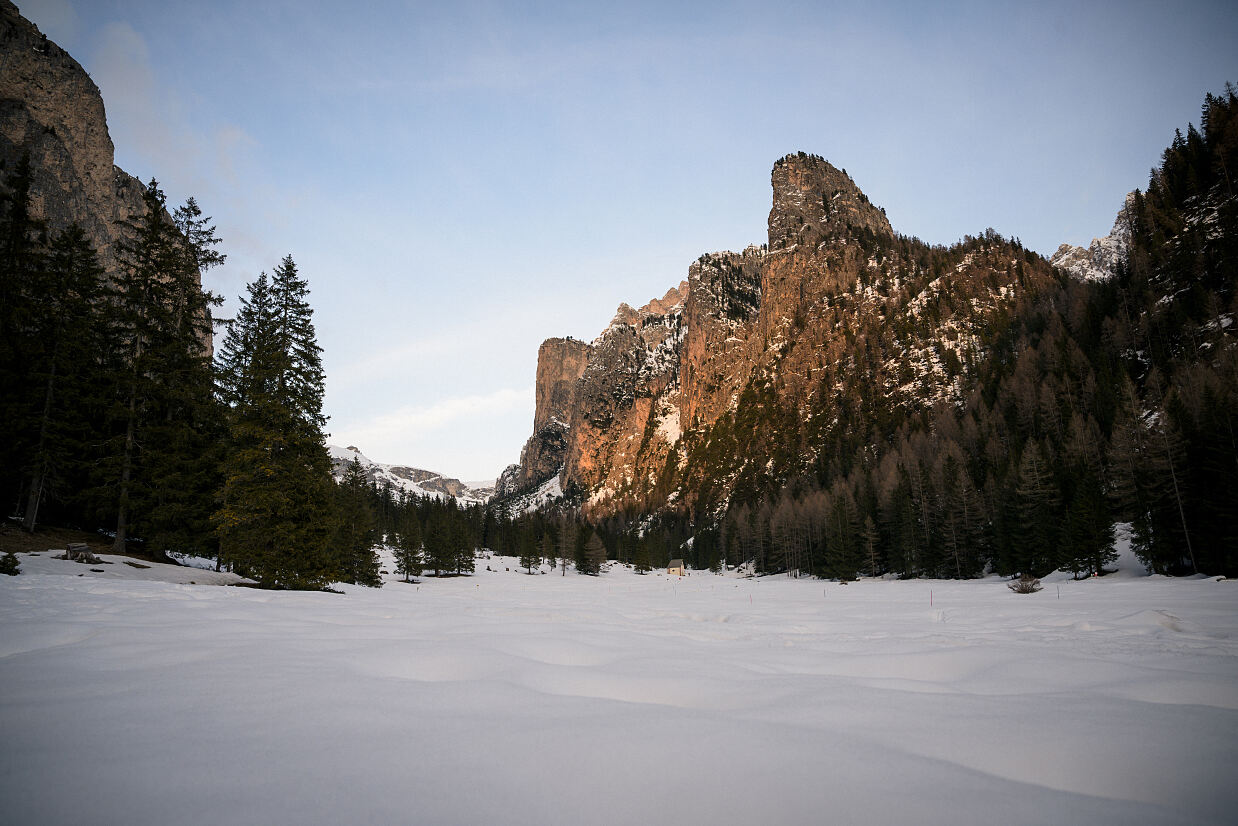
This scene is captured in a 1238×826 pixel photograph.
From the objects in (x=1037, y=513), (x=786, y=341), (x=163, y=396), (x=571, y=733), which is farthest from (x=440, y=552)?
(x=786, y=341)

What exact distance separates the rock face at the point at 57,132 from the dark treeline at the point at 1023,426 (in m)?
66.2

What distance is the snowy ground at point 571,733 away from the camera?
6.84 ft

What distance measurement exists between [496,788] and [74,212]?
4952 centimetres

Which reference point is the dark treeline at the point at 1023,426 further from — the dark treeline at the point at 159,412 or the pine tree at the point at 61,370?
the pine tree at the point at 61,370

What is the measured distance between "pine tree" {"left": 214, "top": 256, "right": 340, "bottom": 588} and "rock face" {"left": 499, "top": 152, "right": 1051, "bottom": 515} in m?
105

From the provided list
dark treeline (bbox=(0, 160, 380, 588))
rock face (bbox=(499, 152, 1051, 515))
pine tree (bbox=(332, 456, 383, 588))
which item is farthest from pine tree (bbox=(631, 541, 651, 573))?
dark treeline (bbox=(0, 160, 380, 588))

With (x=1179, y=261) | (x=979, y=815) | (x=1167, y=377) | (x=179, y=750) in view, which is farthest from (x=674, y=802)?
(x=1179, y=261)

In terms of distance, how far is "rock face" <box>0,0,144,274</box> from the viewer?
30562 mm

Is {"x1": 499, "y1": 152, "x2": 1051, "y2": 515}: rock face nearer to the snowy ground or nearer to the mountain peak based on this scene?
→ the mountain peak

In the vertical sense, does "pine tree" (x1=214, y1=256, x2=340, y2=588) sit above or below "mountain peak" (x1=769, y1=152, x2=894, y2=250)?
below

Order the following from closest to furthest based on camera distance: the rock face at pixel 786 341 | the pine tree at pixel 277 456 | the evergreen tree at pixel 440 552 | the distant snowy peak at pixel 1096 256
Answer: the pine tree at pixel 277 456 < the evergreen tree at pixel 440 552 < the rock face at pixel 786 341 < the distant snowy peak at pixel 1096 256

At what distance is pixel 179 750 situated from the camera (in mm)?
2361

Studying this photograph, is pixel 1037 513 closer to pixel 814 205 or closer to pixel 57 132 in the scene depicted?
pixel 57 132

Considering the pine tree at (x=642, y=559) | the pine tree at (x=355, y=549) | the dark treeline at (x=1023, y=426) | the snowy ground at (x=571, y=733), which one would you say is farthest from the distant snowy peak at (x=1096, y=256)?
the snowy ground at (x=571, y=733)
